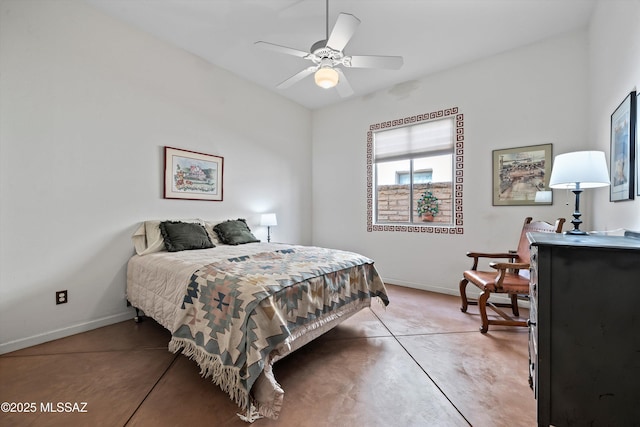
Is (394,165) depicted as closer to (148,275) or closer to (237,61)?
(237,61)

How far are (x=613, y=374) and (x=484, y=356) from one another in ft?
3.62

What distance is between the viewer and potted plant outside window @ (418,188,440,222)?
12.6ft

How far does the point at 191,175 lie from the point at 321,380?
272 cm

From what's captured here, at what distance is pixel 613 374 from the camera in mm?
1079

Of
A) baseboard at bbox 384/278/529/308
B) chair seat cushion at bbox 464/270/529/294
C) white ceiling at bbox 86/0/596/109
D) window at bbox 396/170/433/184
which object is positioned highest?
white ceiling at bbox 86/0/596/109

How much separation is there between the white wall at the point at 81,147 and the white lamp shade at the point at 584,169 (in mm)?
3538

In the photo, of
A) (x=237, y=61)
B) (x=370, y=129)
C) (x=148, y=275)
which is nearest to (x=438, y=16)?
(x=370, y=129)

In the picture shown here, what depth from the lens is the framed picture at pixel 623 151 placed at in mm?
1595

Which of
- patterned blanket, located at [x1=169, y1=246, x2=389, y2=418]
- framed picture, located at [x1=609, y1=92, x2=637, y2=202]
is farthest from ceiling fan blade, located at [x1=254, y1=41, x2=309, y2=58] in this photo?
framed picture, located at [x1=609, y1=92, x2=637, y2=202]

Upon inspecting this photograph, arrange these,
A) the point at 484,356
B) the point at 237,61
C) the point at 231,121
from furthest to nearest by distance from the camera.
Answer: the point at 231,121 → the point at 237,61 → the point at 484,356

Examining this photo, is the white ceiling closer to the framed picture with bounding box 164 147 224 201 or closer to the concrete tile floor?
the framed picture with bounding box 164 147 224 201

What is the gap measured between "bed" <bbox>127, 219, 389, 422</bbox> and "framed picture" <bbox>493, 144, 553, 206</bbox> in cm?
200

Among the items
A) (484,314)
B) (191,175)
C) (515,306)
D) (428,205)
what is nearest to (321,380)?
(484,314)

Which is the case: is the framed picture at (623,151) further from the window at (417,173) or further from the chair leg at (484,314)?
the window at (417,173)
